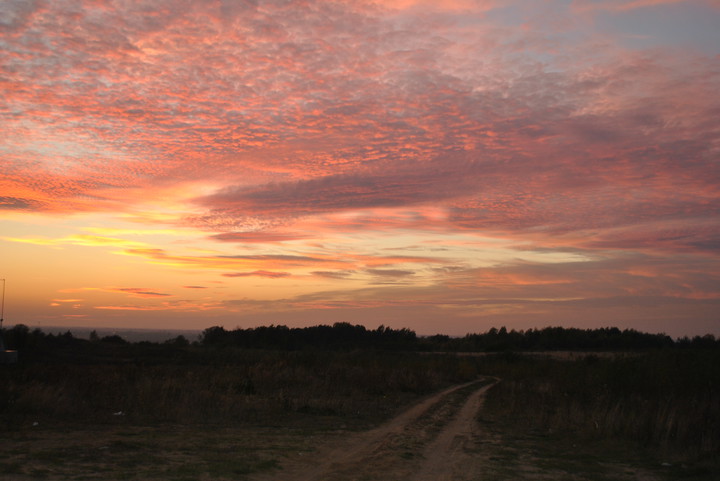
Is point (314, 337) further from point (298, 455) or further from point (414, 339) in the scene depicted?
point (298, 455)

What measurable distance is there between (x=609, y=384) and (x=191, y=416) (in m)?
16.4

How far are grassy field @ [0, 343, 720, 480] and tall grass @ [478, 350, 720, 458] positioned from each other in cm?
6

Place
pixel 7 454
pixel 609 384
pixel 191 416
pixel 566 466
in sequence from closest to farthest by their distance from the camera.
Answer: pixel 7 454 < pixel 566 466 < pixel 191 416 < pixel 609 384

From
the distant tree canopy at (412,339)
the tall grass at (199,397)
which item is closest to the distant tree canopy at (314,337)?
the distant tree canopy at (412,339)

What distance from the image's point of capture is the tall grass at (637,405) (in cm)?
1423

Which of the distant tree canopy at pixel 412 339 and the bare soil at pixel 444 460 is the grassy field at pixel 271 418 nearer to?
the bare soil at pixel 444 460

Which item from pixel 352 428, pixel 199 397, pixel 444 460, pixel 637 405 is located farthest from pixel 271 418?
pixel 637 405

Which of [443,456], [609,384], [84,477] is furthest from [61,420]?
[609,384]

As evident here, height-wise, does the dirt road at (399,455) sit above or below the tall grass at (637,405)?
below

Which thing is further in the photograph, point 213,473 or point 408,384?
point 408,384

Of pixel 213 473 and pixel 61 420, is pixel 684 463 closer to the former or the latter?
pixel 213 473

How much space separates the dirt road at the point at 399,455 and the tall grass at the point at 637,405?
3.13 meters

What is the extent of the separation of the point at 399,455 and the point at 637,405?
32.7 ft

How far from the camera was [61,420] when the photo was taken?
1557cm
